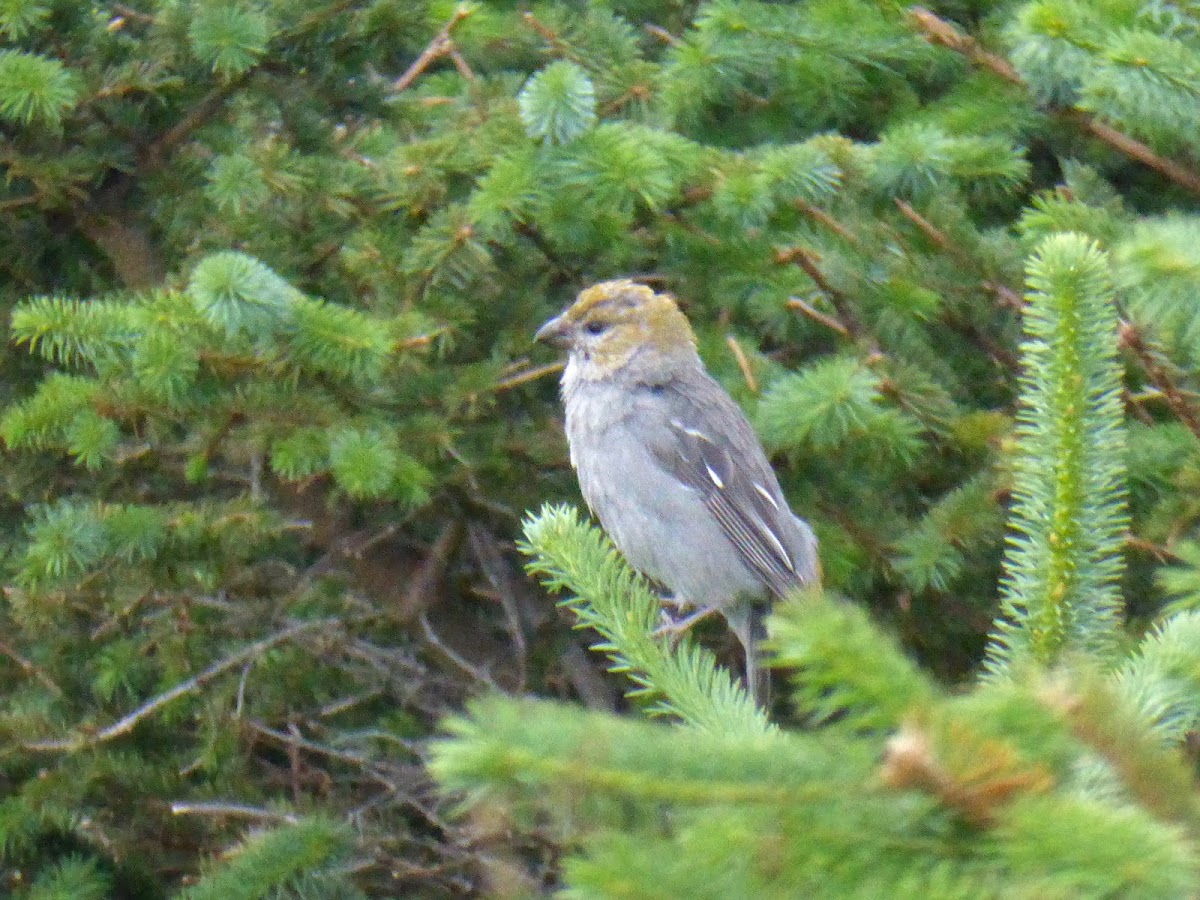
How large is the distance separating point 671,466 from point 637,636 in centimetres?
277

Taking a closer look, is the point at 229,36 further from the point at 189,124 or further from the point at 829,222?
the point at 829,222

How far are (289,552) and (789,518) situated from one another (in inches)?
68.3

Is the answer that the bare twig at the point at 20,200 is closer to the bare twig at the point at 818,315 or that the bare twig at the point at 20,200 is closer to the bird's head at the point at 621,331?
the bird's head at the point at 621,331

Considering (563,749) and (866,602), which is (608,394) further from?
(563,749)

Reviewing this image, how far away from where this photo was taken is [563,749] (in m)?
1.13

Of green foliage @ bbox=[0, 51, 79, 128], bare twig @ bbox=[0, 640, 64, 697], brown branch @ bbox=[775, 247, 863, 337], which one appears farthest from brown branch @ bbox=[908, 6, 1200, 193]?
bare twig @ bbox=[0, 640, 64, 697]

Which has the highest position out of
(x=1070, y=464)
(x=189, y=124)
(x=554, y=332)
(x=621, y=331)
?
(x=1070, y=464)

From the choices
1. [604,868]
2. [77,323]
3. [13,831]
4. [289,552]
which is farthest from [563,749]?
[289,552]

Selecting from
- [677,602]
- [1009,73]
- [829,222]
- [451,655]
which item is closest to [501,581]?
[451,655]

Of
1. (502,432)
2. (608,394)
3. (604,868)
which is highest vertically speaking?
(604,868)

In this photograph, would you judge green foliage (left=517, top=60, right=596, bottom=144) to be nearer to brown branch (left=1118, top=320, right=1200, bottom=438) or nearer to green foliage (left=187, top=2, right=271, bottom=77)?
green foliage (left=187, top=2, right=271, bottom=77)

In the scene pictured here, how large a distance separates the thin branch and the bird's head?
1.09 m

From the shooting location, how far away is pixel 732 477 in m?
4.89

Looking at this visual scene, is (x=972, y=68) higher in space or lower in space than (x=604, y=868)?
lower
